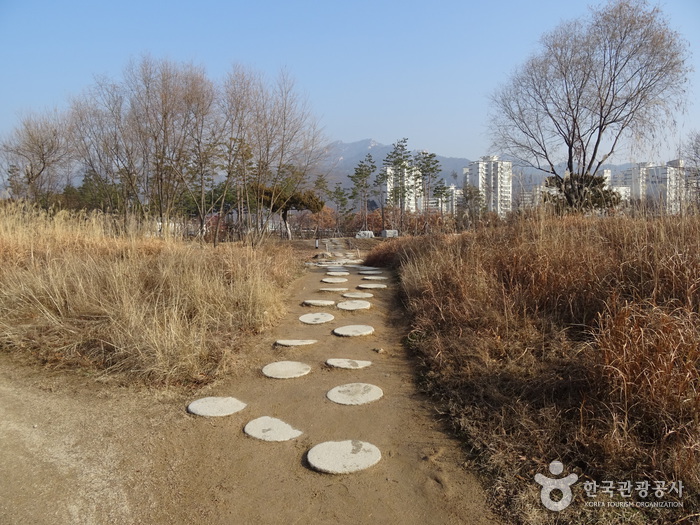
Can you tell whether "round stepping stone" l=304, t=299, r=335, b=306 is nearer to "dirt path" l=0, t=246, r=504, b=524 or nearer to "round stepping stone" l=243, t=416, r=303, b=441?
"dirt path" l=0, t=246, r=504, b=524

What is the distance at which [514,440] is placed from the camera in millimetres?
1774

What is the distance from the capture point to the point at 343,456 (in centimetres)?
183

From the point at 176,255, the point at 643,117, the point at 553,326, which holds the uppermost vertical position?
the point at 643,117

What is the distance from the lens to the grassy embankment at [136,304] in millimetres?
2771

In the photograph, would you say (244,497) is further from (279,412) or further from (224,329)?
(224,329)

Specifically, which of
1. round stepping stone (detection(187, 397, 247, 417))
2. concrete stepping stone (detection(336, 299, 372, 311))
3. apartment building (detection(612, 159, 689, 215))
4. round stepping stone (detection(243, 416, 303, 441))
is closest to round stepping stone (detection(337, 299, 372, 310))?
concrete stepping stone (detection(336, 299, 372, 311))

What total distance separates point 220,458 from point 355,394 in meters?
0.80

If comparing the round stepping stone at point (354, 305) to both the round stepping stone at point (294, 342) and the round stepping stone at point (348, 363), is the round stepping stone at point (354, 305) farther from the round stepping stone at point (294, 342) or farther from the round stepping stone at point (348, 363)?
the round stepping stone at point (348, 363)

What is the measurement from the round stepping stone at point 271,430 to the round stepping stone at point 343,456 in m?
0.18

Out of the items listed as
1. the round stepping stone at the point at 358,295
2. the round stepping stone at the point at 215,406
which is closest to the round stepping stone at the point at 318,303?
the round stepping stone at the point at 358,295

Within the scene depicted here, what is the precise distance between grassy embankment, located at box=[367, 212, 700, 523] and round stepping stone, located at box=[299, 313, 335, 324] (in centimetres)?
75

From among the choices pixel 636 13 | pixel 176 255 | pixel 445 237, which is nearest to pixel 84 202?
pixel 176 255

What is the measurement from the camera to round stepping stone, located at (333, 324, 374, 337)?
11.1 ft

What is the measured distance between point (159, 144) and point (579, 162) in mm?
12258
